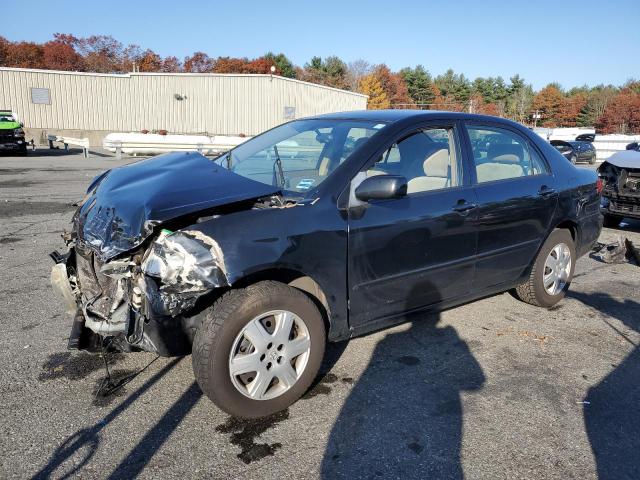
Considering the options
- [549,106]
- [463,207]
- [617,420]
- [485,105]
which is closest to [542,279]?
[463,207]

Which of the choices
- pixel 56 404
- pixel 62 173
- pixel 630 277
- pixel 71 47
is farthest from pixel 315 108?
pixel 71 47

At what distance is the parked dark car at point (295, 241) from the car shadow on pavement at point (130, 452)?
13.1 inches

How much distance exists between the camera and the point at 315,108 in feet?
120

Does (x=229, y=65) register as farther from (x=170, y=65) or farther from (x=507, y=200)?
(x=507, y=200)

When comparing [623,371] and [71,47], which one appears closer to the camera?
[623,371]

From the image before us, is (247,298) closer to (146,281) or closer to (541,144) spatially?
(146,281)

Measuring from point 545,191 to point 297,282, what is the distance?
2550 mm

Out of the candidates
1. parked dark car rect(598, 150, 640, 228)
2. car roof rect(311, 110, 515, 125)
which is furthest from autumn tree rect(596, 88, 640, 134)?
car roof rect(311, 110, 515, 125)

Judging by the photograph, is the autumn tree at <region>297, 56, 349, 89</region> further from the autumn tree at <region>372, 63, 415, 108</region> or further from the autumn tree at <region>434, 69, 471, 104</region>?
the autumn tree at <region>434, 69, 471, 104</region>

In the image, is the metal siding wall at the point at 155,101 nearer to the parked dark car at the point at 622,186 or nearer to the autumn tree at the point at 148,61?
the parked dark car at the point at 622,186

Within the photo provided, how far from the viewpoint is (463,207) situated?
11.9 ft

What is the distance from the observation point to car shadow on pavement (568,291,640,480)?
2.49 meters

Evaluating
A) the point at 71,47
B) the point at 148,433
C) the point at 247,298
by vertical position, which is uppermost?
the point at 71,47

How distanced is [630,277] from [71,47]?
2927 inches
